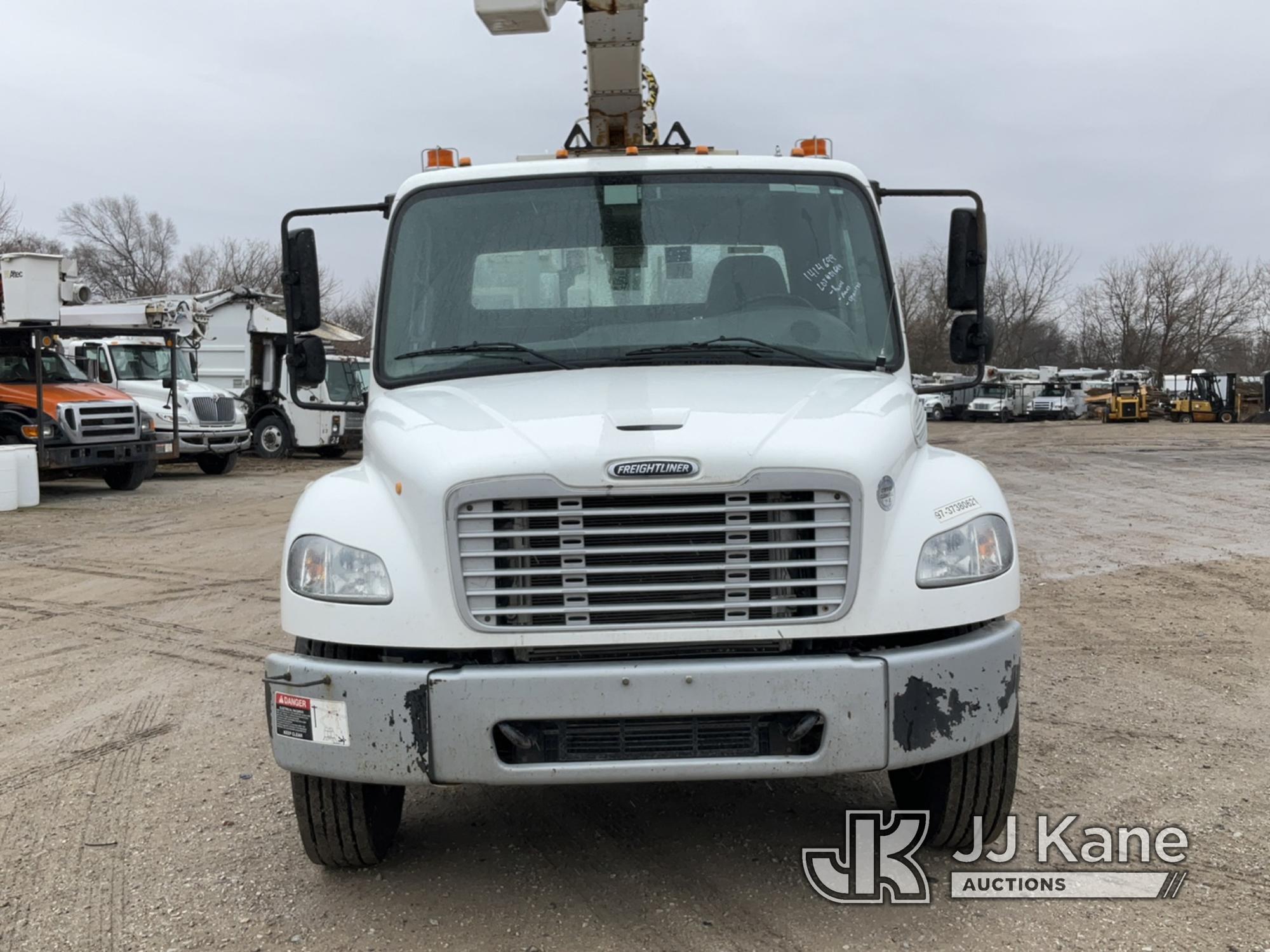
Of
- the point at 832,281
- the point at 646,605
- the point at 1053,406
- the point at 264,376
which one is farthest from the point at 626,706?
the point at 1053,406

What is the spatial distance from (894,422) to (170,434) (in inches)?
724

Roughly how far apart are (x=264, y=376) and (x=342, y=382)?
1.85 metres

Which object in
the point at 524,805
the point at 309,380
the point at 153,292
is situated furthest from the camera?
the point at 153,292

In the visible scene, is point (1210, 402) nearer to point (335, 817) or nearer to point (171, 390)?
point (171, 390)

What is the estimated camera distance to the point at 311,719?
330 centimetres

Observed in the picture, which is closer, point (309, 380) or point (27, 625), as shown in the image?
point (309, 380)

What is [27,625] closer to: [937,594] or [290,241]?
[290,241]

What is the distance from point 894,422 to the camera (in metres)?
3.68

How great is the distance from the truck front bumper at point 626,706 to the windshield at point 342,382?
21.5 metres

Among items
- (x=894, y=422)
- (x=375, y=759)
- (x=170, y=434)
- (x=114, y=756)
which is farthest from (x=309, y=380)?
(x=170, y=434)

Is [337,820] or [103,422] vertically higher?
[103,422]

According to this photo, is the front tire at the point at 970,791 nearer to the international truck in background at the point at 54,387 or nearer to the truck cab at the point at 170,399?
the international truck in background at the point at 54,387

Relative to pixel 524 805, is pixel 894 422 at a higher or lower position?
higher

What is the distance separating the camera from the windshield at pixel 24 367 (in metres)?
16.8
